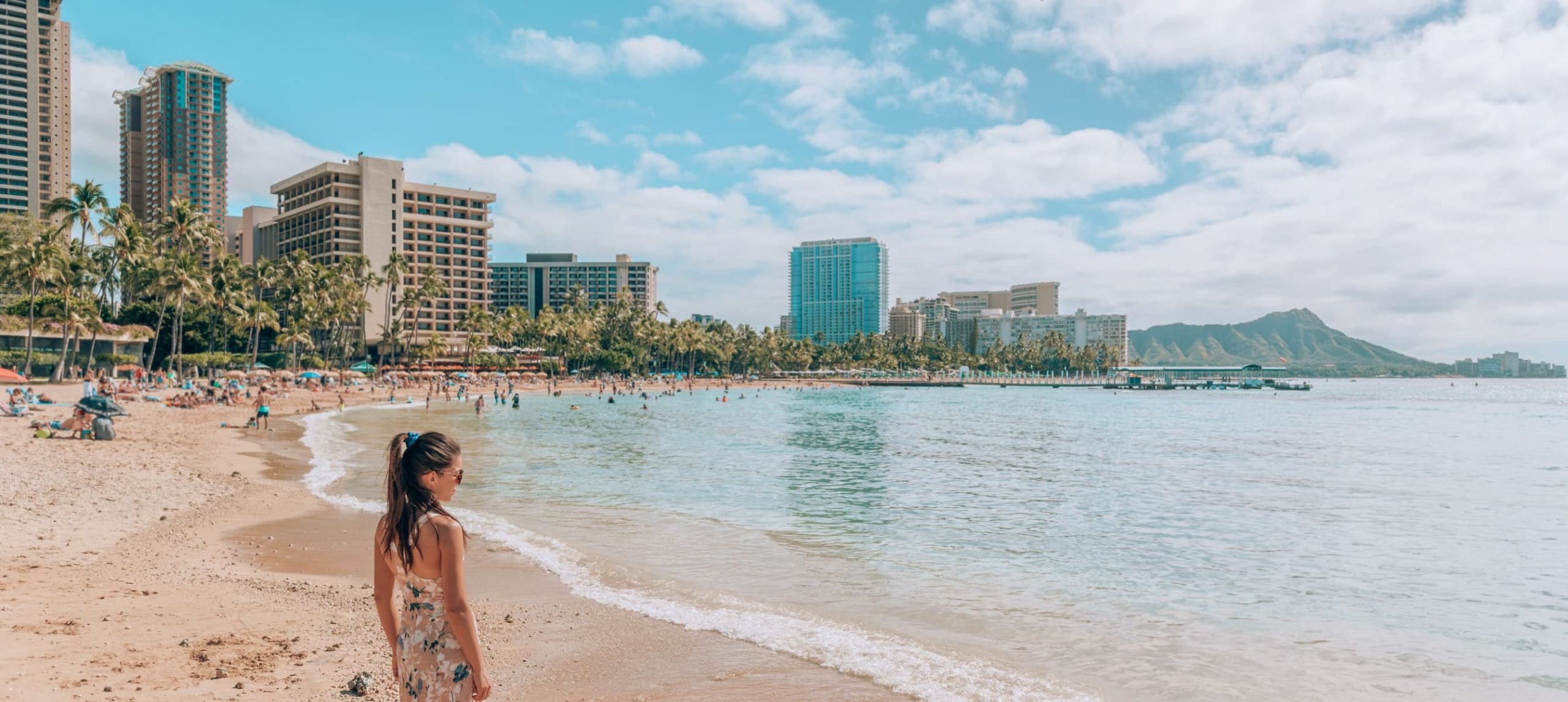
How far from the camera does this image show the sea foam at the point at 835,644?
7.22 m

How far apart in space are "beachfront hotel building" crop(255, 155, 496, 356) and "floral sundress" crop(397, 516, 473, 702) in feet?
342

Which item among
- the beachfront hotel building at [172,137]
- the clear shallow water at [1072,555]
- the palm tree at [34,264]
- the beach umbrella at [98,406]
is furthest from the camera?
the beachfront hotel building at [172,137]

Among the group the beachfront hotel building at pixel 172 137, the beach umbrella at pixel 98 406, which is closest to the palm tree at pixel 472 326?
the beach umbrella at pixel 98 406

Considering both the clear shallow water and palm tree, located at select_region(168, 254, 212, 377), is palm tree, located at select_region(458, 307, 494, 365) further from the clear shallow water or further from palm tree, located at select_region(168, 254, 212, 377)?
the clear shallow water

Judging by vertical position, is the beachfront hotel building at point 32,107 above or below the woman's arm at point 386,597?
above

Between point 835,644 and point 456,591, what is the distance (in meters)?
5.82

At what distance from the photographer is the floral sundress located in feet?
10.7

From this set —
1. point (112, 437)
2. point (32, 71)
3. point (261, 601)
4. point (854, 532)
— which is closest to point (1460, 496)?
point (854, 532)

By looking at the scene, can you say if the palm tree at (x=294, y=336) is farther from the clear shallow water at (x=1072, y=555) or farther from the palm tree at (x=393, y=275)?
the clear shallow water at (x=1072, y=555)

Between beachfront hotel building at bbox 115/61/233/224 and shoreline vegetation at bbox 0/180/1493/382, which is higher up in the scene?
beachfront hotel building at bbox 115/61/233/224

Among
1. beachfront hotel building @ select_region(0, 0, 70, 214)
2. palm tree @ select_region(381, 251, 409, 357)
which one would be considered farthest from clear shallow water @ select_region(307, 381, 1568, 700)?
beachfront hotel building @ select_region(0, 0, 70, 214)

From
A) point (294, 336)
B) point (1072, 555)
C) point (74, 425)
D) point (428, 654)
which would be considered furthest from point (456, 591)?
point (294, 336)

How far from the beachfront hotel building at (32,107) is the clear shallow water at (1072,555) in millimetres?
140265

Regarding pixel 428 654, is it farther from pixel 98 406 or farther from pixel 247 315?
pixel 247 315
